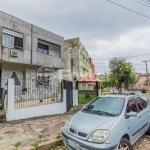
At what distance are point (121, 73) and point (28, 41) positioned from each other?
11.6m

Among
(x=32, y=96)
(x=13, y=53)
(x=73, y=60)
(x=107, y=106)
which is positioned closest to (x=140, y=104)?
(x=107, y=106)

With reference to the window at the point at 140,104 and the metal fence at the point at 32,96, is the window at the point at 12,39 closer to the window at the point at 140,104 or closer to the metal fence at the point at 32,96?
the metal fence at the point at 32,96

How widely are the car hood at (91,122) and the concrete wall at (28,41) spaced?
9952 millimetres

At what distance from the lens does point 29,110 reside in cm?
730

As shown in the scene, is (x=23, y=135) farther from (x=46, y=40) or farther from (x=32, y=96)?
(x=46, y=40)

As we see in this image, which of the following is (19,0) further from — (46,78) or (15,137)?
(46,78)

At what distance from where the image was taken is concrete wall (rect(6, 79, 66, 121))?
6.45m

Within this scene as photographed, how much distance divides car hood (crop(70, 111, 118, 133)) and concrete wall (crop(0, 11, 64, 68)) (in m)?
9.95

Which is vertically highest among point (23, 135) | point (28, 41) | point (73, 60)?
point (73, 60)

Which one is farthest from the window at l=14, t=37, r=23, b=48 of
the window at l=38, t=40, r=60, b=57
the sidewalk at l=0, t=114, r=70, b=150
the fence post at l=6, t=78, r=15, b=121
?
the sidewalk at l=0, t=114, r=70, b=150

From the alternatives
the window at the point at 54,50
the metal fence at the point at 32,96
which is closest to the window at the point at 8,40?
the metal fence at the point at 32,96

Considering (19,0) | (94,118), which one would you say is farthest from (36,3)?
(94,118)

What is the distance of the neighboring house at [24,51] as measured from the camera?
11.1 metres

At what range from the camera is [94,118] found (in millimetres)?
3551
